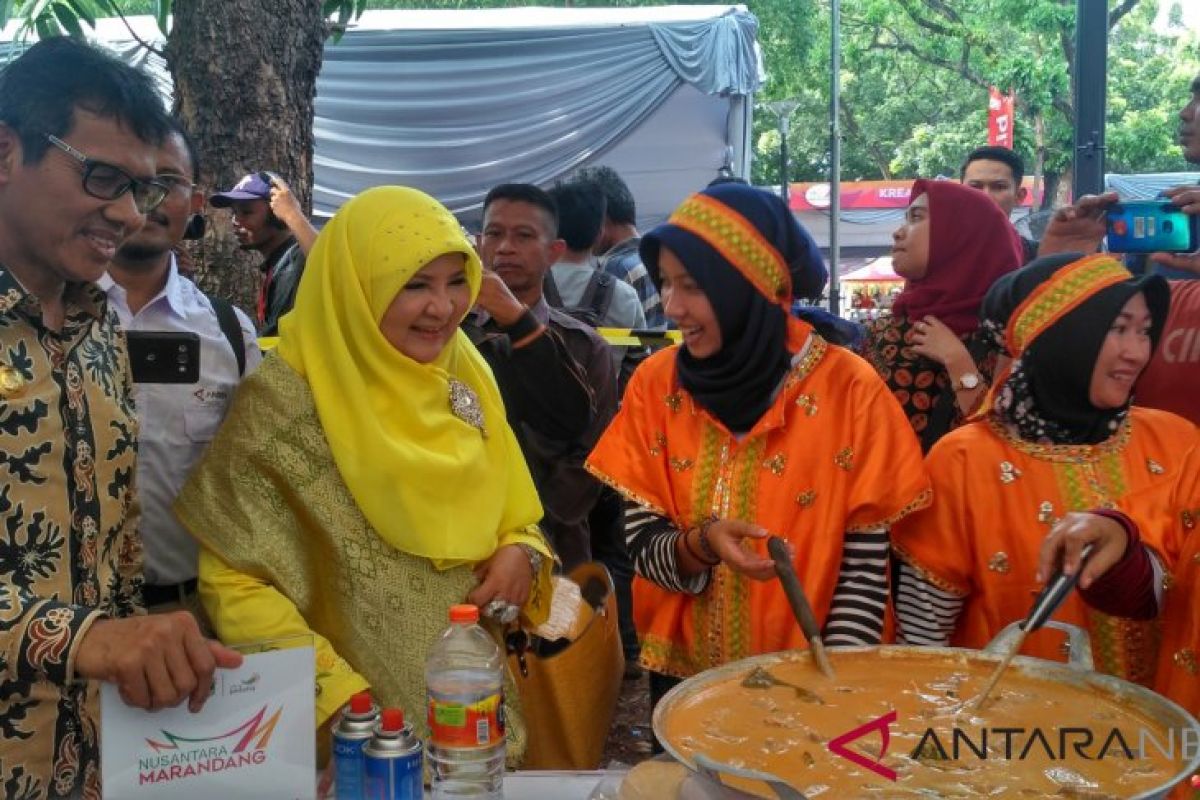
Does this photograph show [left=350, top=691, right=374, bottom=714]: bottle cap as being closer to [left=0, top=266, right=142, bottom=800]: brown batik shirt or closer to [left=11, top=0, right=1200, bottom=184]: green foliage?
[left=0, top=266, right=142, bottom=800]: brown batik shirt

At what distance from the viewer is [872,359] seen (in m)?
3.31

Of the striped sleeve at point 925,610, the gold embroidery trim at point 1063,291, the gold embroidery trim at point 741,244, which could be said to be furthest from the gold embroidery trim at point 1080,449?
the gold embroidery trim at point 741,244

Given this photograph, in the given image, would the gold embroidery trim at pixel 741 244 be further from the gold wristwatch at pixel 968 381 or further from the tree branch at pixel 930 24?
the tree branch at pixel 930 24

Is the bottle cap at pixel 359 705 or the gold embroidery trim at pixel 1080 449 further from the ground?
the gold embroidery trim at pixel 1080 449

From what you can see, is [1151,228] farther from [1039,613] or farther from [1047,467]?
[1039,613]

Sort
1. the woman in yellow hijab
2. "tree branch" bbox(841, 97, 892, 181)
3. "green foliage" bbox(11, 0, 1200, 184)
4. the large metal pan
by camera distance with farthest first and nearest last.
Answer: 1. "tree branch" bbox(841, 97, 892, 181)
2. "green foliage" bbox(11, 0, 1200, 184)
3. the woman in yellow hijab
4. the large metal pan

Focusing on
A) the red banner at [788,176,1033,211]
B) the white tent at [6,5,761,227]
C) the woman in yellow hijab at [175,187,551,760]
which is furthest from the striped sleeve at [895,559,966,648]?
the red banner at [788,176,1033,211]

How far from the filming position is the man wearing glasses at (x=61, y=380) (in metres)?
1.68

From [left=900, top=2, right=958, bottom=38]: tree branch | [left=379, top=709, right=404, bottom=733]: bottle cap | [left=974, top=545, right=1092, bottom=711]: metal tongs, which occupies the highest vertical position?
[left=900, top=2, right=958, bottom=38]: tree branch

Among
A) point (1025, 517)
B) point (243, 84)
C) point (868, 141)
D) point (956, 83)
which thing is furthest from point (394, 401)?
point (868, 141)

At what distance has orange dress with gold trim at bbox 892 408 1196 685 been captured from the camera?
2.25 meters

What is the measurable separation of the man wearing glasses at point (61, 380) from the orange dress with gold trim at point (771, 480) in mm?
1003

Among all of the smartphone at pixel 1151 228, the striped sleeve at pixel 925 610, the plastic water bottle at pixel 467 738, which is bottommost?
the striped sleeve at pixel 925 610

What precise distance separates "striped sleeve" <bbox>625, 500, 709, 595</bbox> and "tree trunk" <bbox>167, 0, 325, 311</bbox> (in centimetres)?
236
